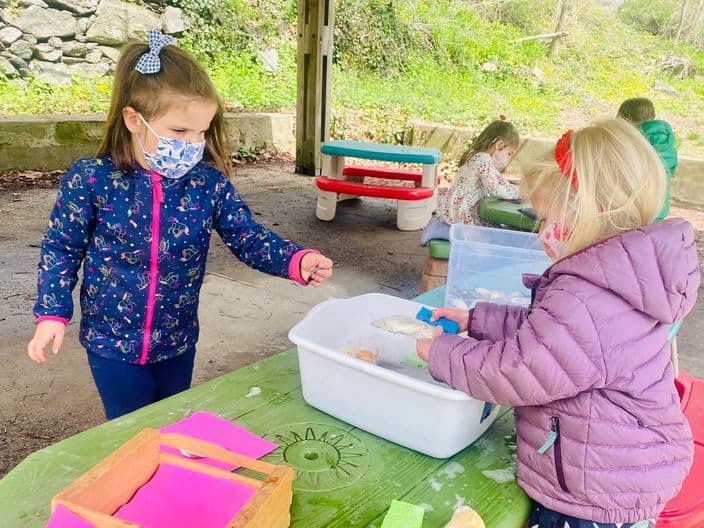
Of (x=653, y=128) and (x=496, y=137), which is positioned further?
(x=496, y=137)

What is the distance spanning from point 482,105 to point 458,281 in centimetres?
851

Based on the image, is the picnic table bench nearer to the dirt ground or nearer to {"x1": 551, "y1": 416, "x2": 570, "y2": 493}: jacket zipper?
the dirt ground

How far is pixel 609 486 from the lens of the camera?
1.08m

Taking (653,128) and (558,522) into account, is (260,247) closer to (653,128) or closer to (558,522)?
(558,522)

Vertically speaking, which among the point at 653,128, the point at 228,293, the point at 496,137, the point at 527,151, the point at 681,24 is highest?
the point at 681,24

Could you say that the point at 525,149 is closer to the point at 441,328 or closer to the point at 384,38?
the point at 384,38

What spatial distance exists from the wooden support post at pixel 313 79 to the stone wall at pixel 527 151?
1701 mm

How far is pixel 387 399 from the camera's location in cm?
119

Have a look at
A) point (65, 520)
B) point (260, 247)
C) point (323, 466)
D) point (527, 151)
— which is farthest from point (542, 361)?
point (527, 151)

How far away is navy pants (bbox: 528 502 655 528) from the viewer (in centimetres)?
111

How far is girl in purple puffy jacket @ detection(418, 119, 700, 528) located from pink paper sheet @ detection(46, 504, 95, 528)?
62cm

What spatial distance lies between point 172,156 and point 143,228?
0.19 meters

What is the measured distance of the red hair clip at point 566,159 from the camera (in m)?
1.11

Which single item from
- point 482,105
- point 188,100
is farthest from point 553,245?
point 482,105
